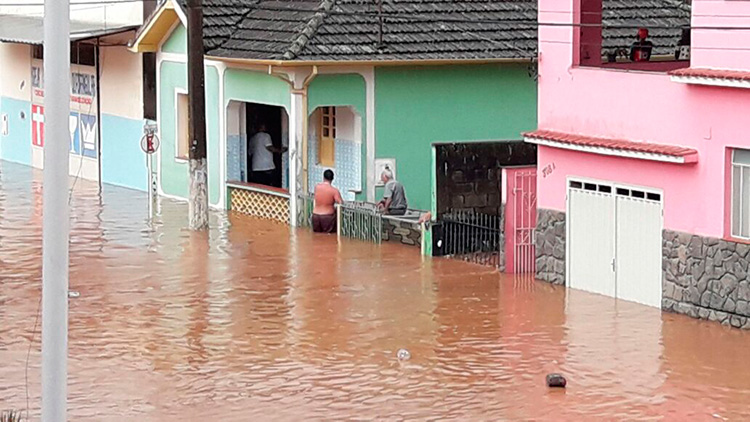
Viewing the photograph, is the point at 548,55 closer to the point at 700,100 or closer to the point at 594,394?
the point at 700,100

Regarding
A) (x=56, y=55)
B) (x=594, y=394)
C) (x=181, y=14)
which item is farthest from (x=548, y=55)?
(x=56, y=55)

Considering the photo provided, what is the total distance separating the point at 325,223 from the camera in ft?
92.8

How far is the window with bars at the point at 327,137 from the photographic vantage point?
30578 mm

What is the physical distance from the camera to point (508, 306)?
2169cm

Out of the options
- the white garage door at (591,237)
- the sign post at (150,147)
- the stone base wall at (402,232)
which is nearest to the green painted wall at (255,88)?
the sign post at (150,147)

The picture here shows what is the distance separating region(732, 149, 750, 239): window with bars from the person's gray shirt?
26.0 feet

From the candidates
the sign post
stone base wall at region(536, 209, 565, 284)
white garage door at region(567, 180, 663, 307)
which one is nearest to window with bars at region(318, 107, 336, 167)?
the sign post

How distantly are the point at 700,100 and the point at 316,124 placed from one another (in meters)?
11.5

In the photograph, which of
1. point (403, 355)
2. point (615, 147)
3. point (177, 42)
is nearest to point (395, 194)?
point (615, 147)

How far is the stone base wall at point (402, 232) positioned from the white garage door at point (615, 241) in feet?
13.1

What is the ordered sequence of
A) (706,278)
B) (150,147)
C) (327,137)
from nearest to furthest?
(706,278) < (150,147) < (327,137)

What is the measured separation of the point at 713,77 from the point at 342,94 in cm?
1057

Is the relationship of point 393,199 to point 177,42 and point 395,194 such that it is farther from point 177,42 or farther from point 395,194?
point 177,42

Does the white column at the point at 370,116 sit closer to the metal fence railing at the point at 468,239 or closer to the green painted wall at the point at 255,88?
the green painted wall at the point at 255,88
